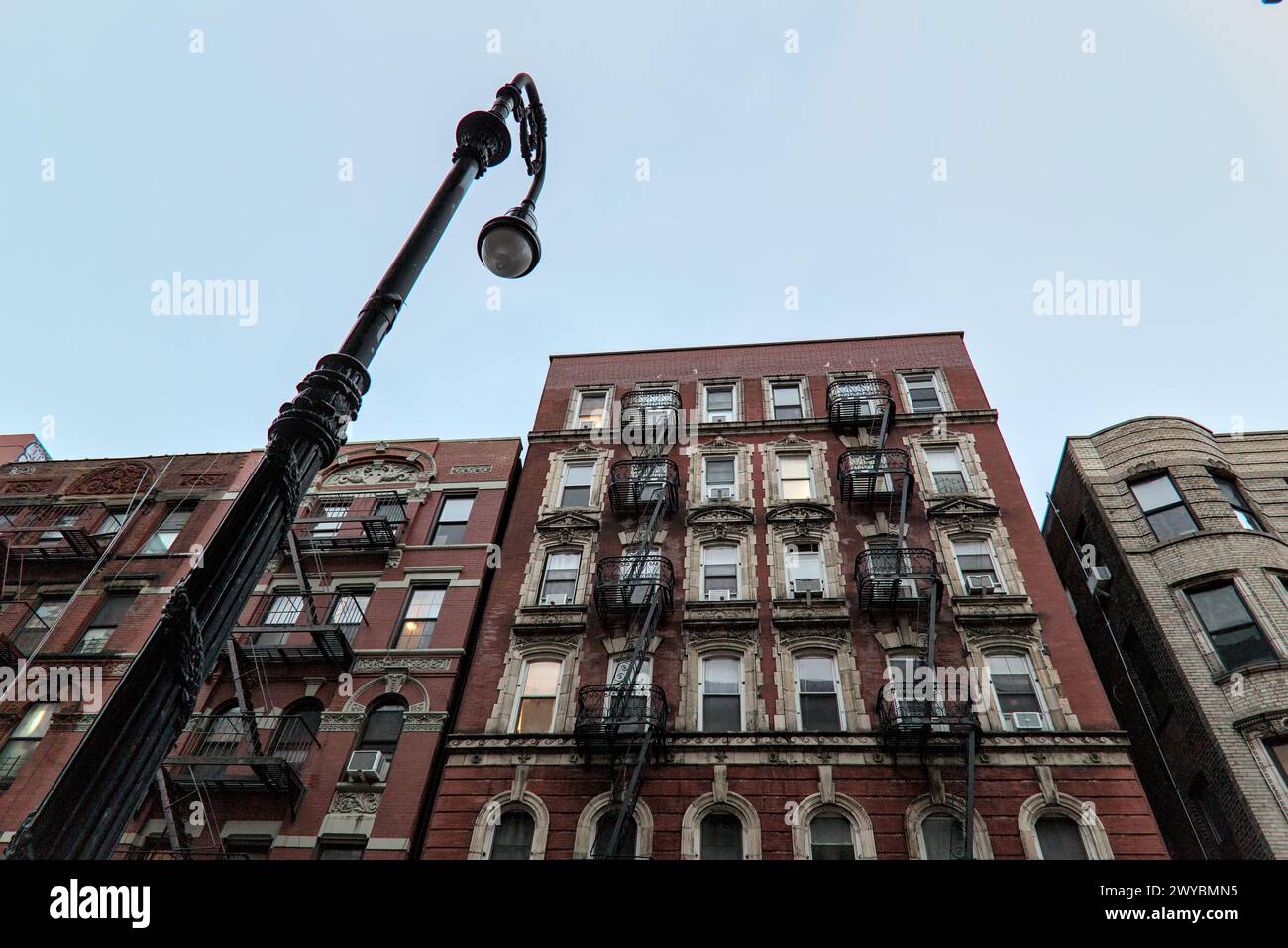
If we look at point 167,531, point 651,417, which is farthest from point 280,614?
point 651,417

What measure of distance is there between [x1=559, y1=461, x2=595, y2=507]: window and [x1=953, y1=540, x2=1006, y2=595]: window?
32.7 ft

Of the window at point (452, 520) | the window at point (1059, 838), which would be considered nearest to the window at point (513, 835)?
the window at point (452, 520)

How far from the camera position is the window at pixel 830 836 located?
16453mm

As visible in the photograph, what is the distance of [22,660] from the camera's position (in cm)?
2219

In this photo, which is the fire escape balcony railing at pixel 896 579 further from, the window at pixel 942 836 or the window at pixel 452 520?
the window at pixel 452 520

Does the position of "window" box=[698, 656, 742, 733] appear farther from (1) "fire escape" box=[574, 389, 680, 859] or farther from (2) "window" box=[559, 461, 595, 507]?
(2) "window" box=[559, 461, 595, 507]

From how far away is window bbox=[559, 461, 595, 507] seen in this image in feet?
82.3

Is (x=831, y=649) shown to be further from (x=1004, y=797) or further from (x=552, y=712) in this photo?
(x=552, y=712)

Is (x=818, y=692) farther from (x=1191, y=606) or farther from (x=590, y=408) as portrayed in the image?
(x=590, y=408)

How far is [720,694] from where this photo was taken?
19359mm

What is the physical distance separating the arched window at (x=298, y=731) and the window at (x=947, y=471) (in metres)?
16.6

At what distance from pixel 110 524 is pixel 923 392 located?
25.2 metres

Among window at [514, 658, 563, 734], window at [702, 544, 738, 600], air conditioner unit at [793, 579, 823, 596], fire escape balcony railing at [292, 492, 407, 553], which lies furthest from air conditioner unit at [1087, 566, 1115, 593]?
fire escape balcony railing at [292, 492, 407, 553]
